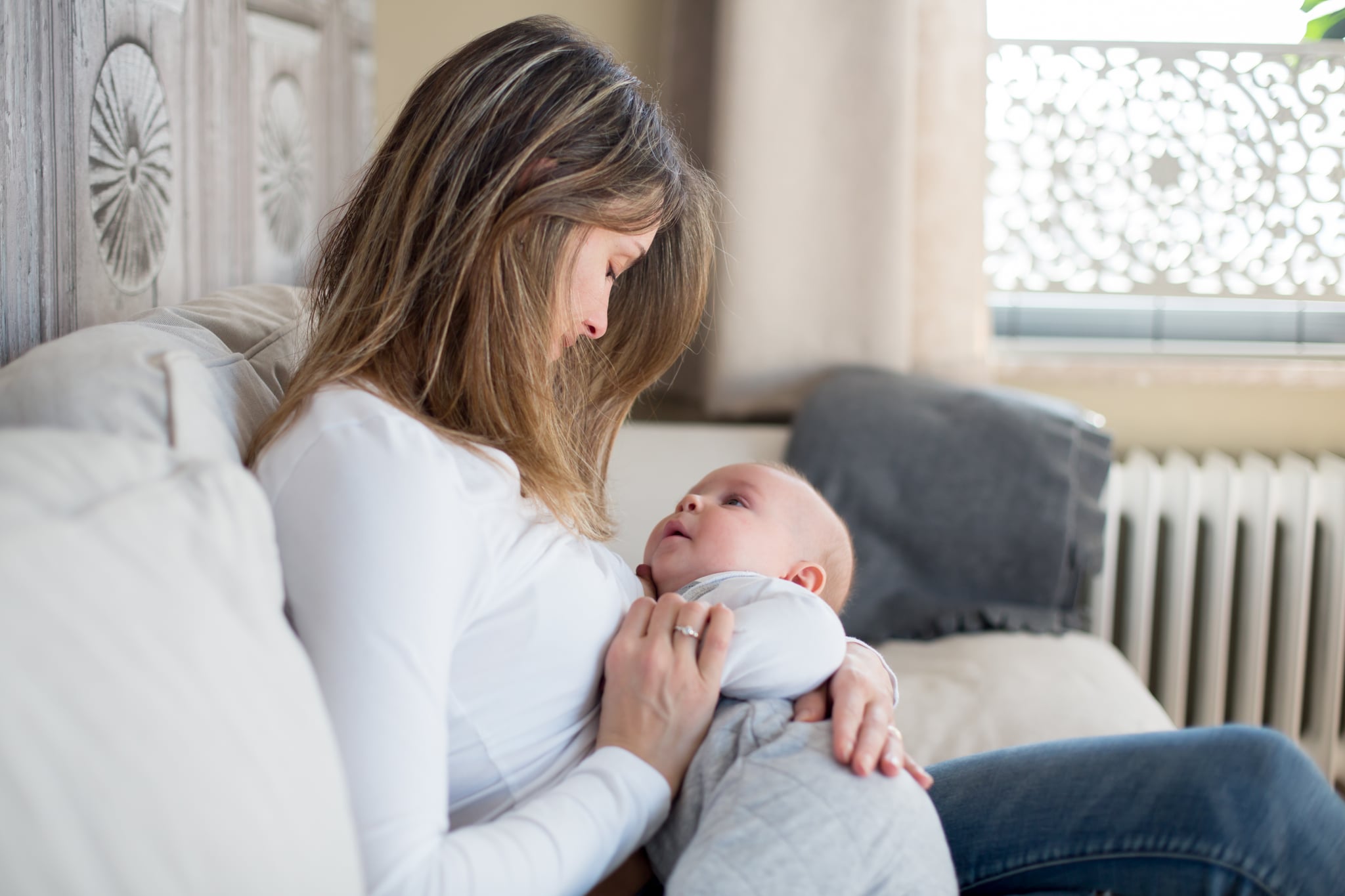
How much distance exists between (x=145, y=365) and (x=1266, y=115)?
2152 millimetres

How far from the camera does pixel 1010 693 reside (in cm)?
156

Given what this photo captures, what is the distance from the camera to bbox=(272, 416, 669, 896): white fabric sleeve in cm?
66

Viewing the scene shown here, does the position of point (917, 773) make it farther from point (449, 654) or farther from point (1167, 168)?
point (1167, 168)

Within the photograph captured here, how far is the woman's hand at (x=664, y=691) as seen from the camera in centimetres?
84

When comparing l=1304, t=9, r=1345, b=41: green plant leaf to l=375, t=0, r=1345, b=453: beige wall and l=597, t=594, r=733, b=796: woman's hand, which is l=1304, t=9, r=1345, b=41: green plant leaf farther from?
l=597, t=594, r=733, b=796: woman's hand

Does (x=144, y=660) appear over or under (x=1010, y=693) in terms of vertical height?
over

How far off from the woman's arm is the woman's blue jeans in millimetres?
418

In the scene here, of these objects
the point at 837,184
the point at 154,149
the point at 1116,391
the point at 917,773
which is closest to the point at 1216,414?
the point at 1116,391

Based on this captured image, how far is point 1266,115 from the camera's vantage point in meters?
2.12

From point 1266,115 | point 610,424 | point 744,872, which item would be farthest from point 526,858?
point 1266,115

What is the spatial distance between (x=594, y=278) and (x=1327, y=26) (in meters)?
2.02

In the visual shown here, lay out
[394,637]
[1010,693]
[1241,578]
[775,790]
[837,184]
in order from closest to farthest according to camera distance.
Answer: [394,637] → [775,790] → [1010,693] → [837,184] → [1241,578]

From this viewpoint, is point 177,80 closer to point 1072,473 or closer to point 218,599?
point 218,599

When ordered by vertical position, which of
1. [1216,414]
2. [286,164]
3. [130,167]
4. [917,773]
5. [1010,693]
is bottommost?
[1010,693]
